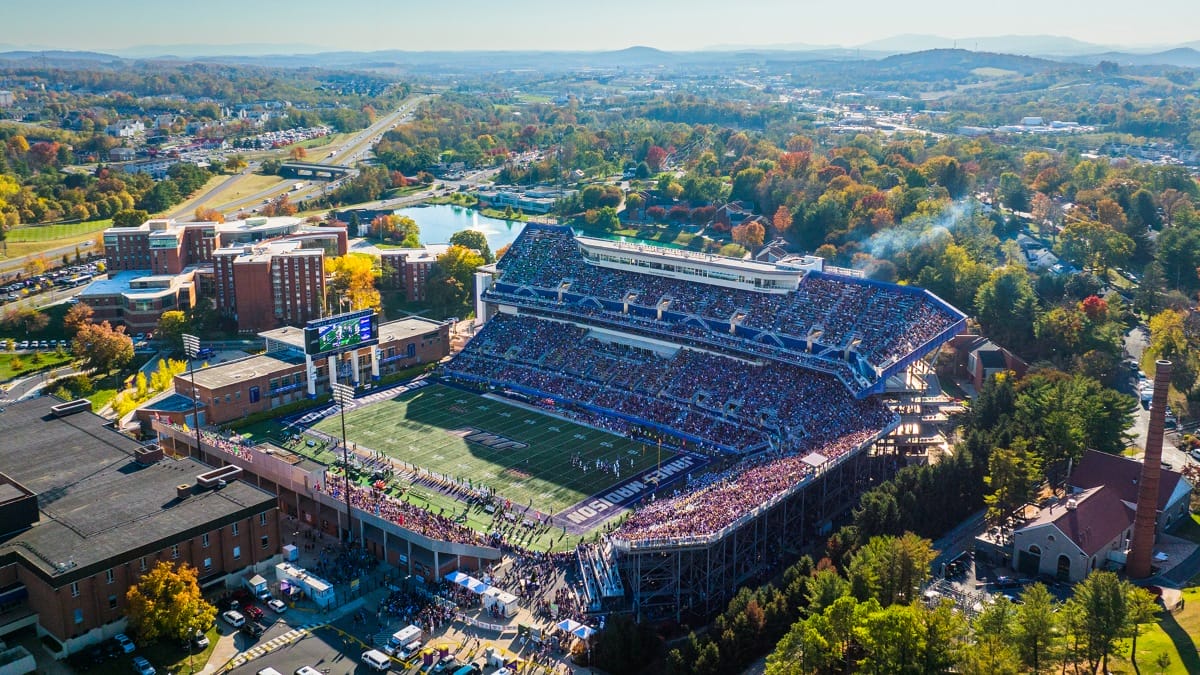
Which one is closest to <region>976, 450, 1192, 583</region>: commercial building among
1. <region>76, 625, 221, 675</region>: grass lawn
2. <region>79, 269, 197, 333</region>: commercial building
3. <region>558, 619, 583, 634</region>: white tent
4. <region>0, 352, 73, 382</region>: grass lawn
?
<region>558, 619, 583, 634</region>: white tent

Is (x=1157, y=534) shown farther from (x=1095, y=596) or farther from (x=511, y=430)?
(x=511, y=430)

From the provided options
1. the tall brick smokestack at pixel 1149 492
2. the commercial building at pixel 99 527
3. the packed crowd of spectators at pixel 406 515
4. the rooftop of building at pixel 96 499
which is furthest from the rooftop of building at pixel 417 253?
the tall brick smokestack at pixel 1149 492

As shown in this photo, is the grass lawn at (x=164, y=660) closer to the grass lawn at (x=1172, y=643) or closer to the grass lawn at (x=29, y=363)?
the grass lawn at (x=1172, y=643)

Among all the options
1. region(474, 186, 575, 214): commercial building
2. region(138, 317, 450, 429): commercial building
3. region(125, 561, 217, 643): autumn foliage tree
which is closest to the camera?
region(125, 561, 217, 643): autumn foliage tree

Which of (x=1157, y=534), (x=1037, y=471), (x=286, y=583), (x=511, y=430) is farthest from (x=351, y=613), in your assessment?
(x=1157, y=534)

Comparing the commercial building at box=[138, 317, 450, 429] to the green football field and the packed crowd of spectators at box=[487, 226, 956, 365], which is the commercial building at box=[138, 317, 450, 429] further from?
the packed crowd of spectators at box=[487, 226, 956, 365]

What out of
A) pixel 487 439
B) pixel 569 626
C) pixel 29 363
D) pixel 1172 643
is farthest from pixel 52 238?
pixel 1172 643

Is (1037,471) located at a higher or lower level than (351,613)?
higher
